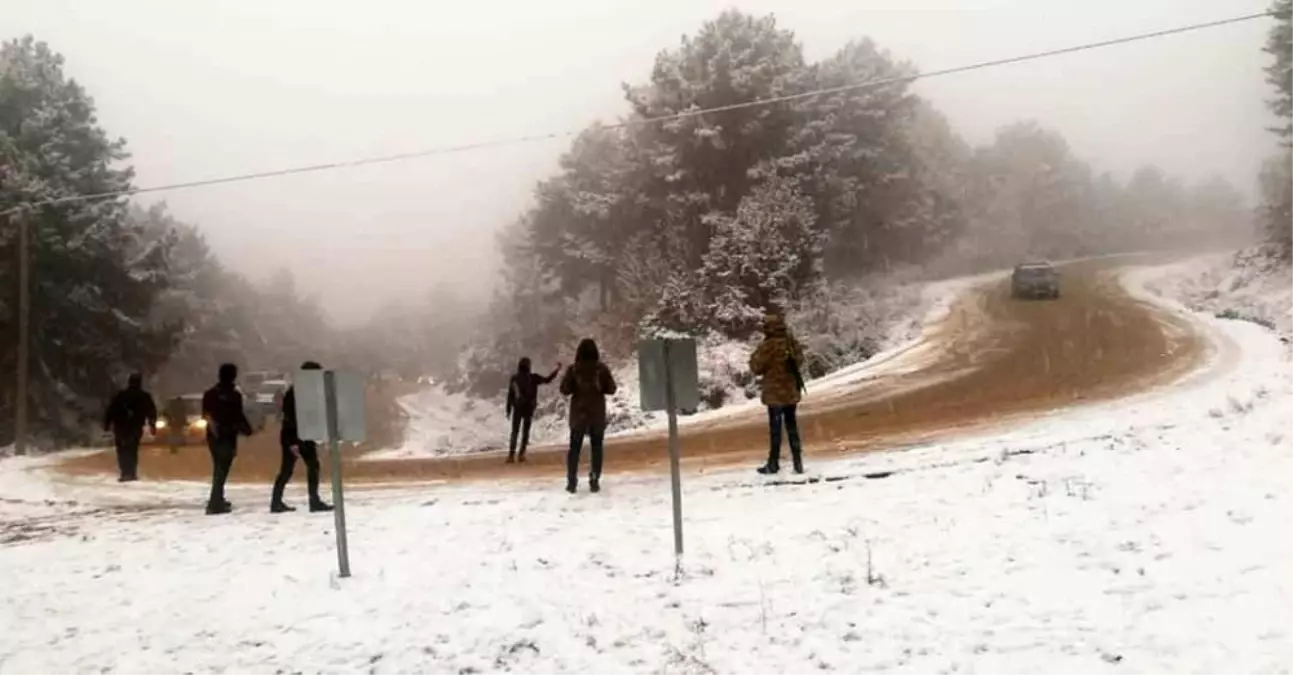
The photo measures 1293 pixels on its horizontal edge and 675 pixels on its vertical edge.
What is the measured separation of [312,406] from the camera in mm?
9086

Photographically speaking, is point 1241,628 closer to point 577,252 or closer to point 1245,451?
point 1245,451

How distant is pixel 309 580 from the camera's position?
373 inches

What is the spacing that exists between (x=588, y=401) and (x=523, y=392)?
5.55 metres

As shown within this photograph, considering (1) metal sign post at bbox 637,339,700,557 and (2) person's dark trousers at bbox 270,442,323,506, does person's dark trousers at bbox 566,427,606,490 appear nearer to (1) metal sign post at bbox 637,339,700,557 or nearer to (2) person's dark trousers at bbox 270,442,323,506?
(2) person's dark trousers at bbox 270,442,323,506

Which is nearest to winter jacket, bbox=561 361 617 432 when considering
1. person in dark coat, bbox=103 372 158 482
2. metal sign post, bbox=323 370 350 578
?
metal sign post, bbox=323 370 350 578

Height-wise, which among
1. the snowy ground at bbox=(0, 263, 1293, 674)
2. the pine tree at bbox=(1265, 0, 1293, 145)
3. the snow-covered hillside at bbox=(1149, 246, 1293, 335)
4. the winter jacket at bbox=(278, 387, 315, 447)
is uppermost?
the pine tree at bbox=(1265, 0, 1293, 145)

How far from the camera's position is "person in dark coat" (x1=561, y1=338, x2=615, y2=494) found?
1306 cm

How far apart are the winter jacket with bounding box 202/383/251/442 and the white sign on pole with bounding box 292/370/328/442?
465cm

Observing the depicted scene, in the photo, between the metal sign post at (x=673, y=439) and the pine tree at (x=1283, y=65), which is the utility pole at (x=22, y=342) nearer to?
Answer: the metal sign post at (x=673, y=439)

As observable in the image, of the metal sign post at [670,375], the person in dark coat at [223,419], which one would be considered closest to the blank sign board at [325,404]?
the metal sign post at [670,375]

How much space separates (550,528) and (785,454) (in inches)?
229

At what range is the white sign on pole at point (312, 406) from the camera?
905 centimetres

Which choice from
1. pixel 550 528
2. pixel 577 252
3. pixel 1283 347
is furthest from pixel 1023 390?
pixel 577 252

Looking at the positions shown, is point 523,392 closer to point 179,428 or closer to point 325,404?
point 325,404
